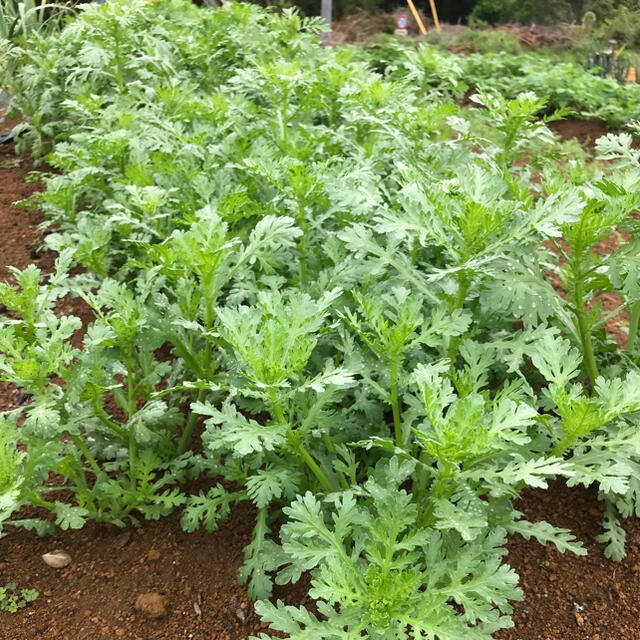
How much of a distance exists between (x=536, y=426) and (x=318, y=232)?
1282mm

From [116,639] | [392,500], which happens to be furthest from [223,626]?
[392,500]

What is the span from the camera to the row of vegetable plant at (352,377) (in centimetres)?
164

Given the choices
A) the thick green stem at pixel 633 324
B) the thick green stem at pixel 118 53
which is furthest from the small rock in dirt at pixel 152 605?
the thick green stem at pixel 118 53

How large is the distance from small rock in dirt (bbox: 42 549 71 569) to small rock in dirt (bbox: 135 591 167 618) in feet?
1.04

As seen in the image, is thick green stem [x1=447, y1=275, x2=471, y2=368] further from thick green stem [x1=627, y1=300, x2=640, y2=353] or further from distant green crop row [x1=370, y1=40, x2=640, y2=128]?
distant green crop row [x1=370, y1=40, x2=640, y2=128]

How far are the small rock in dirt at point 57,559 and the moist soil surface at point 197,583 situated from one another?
2cm

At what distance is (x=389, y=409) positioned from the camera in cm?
235

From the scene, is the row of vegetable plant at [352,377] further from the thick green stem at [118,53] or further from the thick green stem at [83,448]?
the thick green stem at [118,53]

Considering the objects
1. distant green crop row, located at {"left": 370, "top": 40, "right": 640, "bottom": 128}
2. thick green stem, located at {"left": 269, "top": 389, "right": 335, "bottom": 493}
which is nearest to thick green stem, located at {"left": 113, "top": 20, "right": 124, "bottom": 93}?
distant green crop row, located at {"left": 370, "top": 40, "right": 640, "bottom": 128}

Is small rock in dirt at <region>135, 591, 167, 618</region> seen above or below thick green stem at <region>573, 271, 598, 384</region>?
below

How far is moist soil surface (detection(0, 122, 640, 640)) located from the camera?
1930 millimetres

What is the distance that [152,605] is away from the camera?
1.95 m

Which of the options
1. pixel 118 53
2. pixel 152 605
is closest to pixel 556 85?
pixel 118 53

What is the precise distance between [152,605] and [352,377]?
3.20 feet
